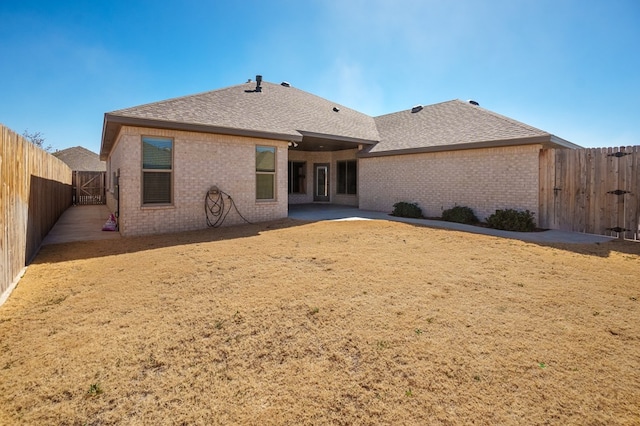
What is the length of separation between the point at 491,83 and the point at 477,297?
1263 centimetres

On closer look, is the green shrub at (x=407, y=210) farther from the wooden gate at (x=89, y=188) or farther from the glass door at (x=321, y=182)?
the wooden gate at (x=89, y=188)

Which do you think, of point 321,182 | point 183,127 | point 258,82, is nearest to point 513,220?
point 183,127

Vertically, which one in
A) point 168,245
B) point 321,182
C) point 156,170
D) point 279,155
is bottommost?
point 168,245

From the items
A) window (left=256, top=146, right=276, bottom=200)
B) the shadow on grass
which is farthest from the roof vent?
the shadow on grass

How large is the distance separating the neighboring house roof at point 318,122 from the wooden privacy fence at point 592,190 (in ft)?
3.02

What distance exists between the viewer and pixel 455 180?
1165 centimetres

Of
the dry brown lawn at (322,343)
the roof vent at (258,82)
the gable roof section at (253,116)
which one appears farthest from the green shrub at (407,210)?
the roof vent at (258,82)

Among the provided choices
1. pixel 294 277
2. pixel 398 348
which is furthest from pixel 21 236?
pixel 398 348

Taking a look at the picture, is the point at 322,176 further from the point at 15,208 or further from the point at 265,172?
the point at 15,208

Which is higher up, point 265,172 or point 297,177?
point 297,177

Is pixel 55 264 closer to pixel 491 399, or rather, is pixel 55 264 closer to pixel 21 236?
pixel 21 236

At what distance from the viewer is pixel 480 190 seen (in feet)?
36.0

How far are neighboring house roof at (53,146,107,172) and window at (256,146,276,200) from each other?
33247 millimetres

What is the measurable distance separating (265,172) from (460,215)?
7448 millimetres
